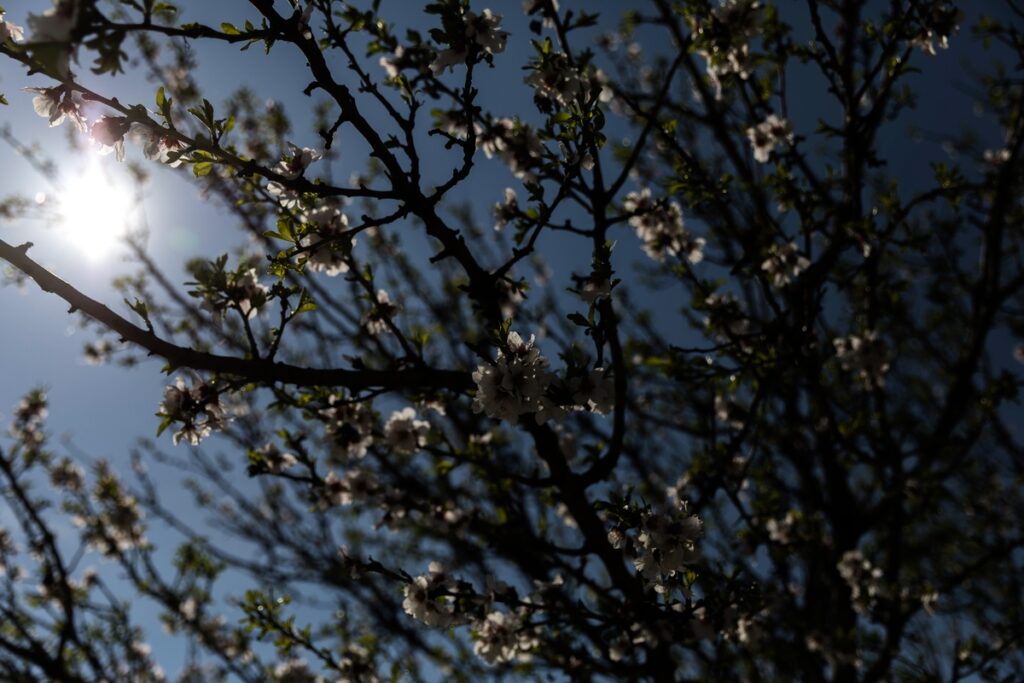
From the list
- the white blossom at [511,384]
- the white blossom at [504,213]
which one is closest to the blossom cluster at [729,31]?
the white blossom at [504,213]

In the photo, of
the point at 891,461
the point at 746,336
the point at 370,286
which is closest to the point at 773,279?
the point at 746,336

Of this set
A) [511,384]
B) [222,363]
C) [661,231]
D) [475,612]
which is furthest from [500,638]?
[661,231]

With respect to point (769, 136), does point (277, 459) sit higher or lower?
lower

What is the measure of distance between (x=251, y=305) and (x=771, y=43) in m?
4.05

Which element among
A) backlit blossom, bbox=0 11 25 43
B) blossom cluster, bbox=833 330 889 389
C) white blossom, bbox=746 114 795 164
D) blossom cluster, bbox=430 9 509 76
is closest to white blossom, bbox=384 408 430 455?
blossom cluster, bbox=430 9 509 76

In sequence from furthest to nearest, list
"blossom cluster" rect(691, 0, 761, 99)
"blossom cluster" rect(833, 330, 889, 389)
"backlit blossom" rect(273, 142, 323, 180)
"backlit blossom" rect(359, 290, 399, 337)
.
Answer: "blossom cluster" rect(833, 330, 889, 389)
"blossom cluster" rect(691, 0, 761, 99)
"backlit blossom" rect(359, 290, 399, 337)
"backlit blossom" rect(273, 142, 323, 180)

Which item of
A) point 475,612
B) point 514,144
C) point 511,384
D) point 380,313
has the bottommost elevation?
point 475,612

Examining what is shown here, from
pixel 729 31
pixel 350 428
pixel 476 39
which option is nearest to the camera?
pixel 476 39

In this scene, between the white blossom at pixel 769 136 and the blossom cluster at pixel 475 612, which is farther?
the white blossom at pixel 769 136

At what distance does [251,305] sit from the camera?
2.64 metres

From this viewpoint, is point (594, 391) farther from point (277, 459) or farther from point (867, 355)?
point (867, 355)

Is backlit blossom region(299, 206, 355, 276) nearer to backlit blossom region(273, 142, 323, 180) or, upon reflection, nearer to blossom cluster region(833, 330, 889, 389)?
backlit blossom region(273, 142, 323, 180)

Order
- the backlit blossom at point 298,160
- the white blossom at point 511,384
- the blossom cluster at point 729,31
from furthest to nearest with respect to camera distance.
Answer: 1. the blossom cluster at point 729,31
2. the backlit blossom at point 298,160
3. the white blossom at point 511,384

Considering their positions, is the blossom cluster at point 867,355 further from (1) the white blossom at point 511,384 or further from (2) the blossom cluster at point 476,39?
(2) the blossom cluster at point 476,39
